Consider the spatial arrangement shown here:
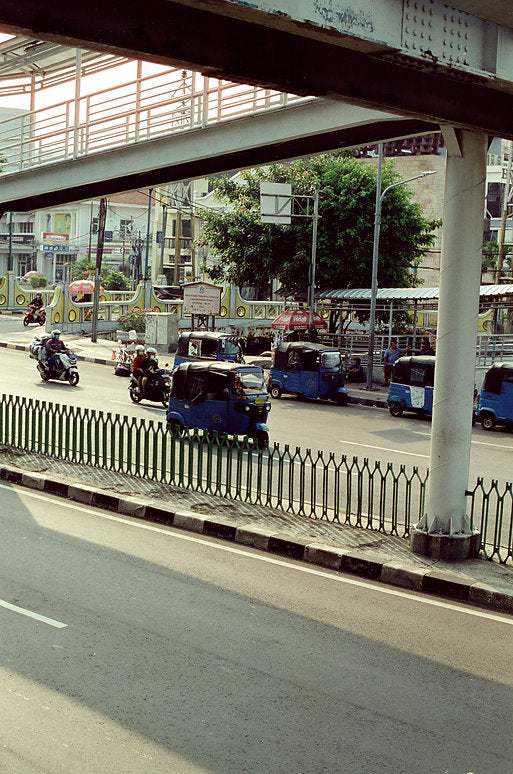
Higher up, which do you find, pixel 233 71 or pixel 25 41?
pixel 25 41

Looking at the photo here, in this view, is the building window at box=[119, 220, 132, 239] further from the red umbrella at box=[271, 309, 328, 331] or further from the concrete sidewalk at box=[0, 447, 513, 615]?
the concrete sidewalk at box=[0, 447, 513, 615]

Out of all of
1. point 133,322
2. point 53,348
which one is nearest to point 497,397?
point 53,348

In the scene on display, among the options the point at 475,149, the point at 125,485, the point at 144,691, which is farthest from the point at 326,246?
the point at 144,691

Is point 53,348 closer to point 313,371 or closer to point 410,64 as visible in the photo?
point 313,371

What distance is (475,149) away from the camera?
10062mm

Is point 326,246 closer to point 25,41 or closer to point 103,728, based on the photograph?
point 25,41

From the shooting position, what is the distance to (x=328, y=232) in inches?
1382

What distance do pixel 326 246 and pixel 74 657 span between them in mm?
29045

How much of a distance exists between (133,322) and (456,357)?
Result: 112 ft

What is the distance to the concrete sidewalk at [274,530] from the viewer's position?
9.64 meters

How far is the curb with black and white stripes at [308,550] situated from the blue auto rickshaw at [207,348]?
49.2 feet

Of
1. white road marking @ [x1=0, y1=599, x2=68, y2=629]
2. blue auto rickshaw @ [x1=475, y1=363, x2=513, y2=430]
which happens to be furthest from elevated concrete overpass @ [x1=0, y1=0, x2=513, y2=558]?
blue auto rickshaw @ [x1=475, y1=363, x2=513, y2=430]

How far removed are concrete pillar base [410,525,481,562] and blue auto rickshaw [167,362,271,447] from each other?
288 inches

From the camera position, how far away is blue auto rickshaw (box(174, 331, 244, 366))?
93.5ft
